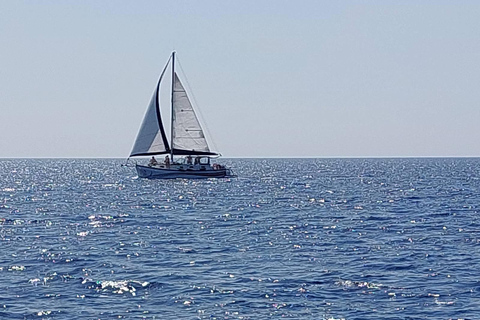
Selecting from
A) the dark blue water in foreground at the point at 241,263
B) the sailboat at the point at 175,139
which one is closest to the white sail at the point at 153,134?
the sailboat at the point at 175,139

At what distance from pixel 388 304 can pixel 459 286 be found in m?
3.99

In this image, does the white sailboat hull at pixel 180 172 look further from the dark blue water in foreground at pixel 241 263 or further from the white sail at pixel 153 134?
the dark blue water in foreground at pixel 241 263

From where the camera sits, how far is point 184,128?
296 feet

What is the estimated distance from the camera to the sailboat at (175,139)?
89125 mm

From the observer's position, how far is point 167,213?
5112 cm

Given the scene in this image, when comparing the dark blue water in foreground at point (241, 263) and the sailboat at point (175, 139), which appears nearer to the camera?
the dark blue water in foreground at point (241, 263)

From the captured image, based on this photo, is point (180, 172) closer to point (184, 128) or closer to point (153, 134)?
point (184, 128)

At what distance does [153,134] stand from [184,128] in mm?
4254

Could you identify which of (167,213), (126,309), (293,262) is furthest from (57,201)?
(126,309)

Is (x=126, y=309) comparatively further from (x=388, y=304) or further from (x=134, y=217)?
(x=134, y=217)

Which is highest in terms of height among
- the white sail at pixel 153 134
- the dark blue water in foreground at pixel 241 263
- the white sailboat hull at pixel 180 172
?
the white sail at pixel 153 134

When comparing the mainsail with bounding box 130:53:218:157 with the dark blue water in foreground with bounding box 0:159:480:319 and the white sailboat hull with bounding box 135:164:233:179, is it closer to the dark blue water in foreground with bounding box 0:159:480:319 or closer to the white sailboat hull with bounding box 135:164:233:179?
the white sailboat hull with bounding box 135:164:233:179

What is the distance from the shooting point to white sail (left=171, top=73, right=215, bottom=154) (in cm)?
9025

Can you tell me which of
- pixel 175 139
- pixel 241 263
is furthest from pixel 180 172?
pixel 241 263
